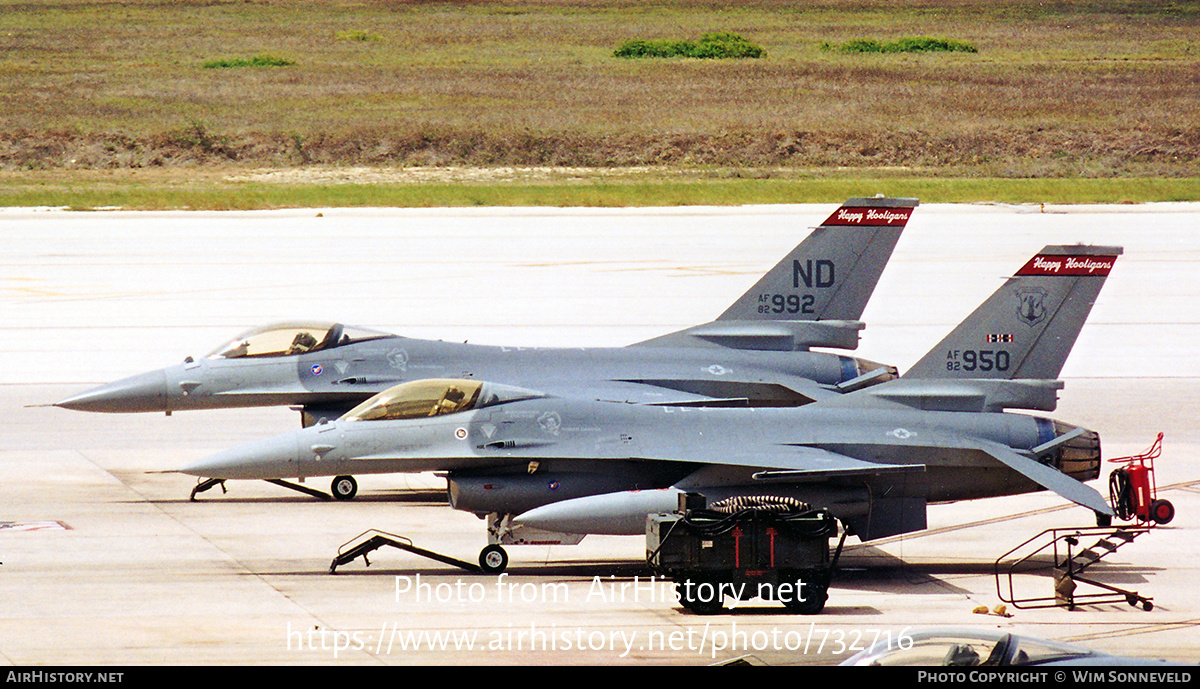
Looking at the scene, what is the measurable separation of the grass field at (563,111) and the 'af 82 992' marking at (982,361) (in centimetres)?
4852

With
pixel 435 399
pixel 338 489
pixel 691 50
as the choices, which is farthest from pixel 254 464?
pixel 691 50

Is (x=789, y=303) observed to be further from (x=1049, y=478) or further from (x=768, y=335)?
(x=1049, y=478)

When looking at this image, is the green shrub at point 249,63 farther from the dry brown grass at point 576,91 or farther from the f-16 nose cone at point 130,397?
the f-16 nose cone at point 130,397

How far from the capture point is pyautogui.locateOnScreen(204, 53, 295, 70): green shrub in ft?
352

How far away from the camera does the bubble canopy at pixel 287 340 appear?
2205 centimetres

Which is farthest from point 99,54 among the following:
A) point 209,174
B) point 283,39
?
point 209,174

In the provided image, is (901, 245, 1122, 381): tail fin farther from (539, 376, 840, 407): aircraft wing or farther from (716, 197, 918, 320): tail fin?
(716, 197, 918, 320): tail fin

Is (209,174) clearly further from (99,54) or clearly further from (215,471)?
(215,471)

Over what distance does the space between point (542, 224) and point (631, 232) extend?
13.4 feet

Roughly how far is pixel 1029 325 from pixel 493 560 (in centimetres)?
758

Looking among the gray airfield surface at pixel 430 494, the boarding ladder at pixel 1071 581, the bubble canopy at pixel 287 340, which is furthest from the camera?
the bubble canopy at pixel 287 340

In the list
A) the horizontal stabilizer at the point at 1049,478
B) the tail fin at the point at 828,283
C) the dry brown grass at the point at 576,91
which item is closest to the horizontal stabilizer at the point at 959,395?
the horizontal stabilizer at the point at 1049,478

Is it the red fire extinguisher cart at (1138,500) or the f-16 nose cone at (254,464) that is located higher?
the f-16 nose cone at (254,464)

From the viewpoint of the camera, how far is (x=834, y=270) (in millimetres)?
24797
